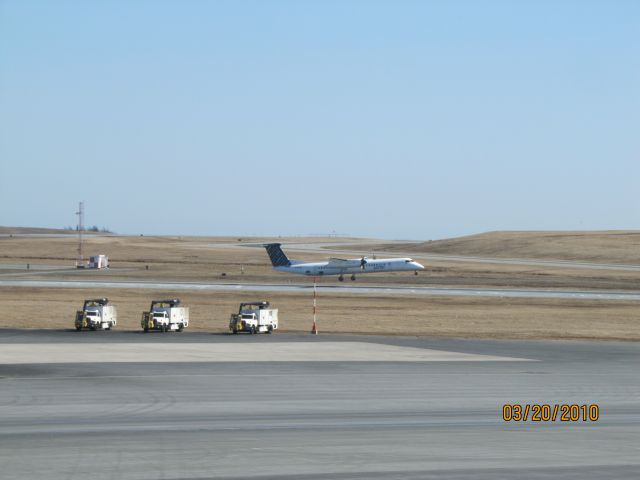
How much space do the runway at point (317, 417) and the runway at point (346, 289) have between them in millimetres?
46726

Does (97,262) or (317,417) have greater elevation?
(97,262)

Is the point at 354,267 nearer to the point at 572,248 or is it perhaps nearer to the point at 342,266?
the point at 342,266

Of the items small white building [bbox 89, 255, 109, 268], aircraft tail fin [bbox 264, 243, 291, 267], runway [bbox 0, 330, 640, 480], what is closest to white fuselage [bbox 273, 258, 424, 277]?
aircraft tail fin [bbox 264, 243, 291, 267]

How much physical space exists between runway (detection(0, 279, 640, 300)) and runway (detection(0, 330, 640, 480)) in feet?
153

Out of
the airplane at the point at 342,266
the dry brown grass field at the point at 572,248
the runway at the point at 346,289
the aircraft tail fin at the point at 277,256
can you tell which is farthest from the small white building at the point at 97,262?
the dry brown grass field at the point at 572,248

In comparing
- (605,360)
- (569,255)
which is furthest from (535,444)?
(569,255)

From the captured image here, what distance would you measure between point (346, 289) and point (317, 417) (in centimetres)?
7406

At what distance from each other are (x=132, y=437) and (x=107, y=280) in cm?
8907

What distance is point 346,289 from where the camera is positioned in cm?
10069

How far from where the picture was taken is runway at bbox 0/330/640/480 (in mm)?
19844

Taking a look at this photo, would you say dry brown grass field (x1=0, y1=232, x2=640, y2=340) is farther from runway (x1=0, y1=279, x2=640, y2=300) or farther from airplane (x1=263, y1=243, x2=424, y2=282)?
runway (x1=0, y1=279, x2=640, y2=300)

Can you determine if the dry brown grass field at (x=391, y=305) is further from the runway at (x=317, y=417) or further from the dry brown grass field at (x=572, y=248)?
the dry brown grass field at (x=572, y=248)

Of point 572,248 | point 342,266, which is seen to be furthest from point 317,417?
point 572,248

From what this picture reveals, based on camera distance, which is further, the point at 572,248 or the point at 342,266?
the point at 572,248
